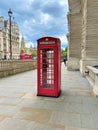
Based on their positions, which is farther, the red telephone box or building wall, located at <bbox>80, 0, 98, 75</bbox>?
building wall, located at <bbox>80, 0, 98, 75</bbox>

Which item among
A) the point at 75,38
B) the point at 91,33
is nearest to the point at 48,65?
the point at 91,33

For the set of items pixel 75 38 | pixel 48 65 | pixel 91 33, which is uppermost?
pixel 75 38

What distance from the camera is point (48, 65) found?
5227mm

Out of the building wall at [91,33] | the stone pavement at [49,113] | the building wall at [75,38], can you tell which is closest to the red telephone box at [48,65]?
the stone pavement at [49,113]

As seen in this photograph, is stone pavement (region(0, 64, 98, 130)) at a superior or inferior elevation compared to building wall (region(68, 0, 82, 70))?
inferior

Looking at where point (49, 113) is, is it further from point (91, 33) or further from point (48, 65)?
point (91, 33)

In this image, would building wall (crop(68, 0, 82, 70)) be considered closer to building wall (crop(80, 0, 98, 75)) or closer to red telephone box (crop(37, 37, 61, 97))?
building wall (crop(80, 0, 98, 75))

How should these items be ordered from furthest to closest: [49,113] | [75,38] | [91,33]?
[75,38]
[91,33]
[49,113]

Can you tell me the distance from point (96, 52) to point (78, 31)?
6.72 m

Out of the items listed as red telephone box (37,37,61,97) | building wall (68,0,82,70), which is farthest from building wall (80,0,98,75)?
building wall (68,0,82,70)

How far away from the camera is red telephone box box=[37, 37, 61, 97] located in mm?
4984

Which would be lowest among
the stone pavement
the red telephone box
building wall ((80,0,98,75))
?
the stone pavement

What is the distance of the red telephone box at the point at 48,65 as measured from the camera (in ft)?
16.4

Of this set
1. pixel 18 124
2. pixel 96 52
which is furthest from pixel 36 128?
pixel 96 52
